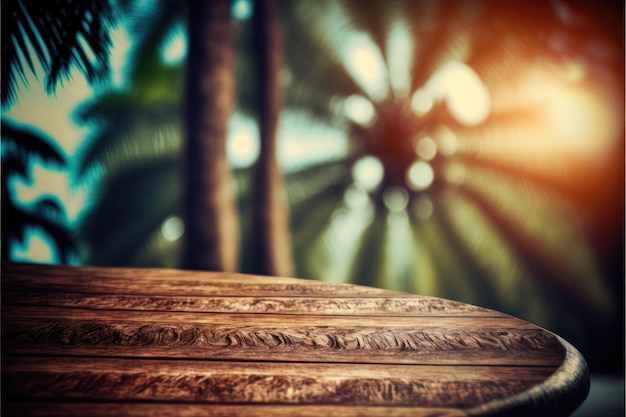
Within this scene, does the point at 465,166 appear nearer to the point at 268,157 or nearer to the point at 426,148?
the point at 426,148

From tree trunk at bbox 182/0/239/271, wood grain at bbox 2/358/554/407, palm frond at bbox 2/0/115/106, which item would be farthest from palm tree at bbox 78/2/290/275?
wood grain at bbox 2/358/554/407

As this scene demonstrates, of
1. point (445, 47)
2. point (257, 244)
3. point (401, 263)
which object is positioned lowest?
point (401, 263)

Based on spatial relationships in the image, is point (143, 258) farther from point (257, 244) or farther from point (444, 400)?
point (444, 400)

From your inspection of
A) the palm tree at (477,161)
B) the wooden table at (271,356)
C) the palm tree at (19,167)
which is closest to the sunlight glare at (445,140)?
the palm tree at (477,161)

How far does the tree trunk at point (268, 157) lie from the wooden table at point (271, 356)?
12.9 ft

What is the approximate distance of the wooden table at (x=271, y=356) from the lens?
750 millimetres

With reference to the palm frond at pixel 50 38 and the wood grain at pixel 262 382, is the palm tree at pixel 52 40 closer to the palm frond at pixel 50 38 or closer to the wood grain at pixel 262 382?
the palm frond at pixel 50 38

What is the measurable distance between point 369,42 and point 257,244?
4229mm

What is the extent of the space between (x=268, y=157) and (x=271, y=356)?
4.63 m

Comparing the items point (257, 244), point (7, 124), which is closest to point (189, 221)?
point (257, 244)

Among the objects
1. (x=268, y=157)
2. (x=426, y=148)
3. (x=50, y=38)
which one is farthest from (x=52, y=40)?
(x=426, y=148)

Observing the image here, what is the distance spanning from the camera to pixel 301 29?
8297 mm

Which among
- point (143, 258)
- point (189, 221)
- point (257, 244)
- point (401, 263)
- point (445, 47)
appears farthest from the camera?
point (401, 263)

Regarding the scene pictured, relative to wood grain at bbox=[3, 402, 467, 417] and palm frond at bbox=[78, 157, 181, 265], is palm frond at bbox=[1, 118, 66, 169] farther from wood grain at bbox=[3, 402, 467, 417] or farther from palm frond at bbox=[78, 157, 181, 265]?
wood grain at bbox=[3, 402, 467, 417]
